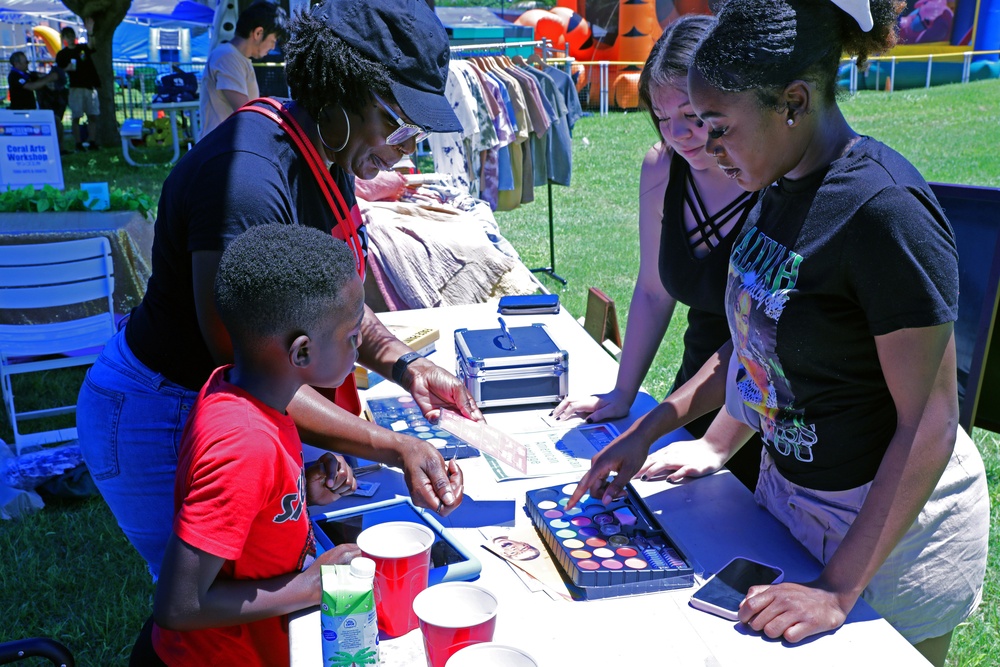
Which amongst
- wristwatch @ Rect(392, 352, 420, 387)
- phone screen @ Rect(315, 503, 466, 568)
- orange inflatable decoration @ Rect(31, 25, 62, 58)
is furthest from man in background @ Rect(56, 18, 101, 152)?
phone screen @ Rect(315, 503, 466, 568)

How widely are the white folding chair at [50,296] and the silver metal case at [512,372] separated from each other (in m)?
2.90

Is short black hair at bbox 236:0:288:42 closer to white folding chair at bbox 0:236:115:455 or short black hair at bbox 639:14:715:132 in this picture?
white folding chair at bbox 0:236:115:455

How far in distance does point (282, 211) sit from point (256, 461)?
561 millimetres

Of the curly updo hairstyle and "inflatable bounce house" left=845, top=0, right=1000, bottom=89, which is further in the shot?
"inflatable bounce house" left=845, top=0, right=1000, bottom=89

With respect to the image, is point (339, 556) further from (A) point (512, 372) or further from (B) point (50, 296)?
(B) point (50, 296)

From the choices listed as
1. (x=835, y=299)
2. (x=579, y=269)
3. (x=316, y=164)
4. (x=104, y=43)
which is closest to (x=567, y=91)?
(x=579, y=269)

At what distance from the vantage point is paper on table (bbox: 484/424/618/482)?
2.09m

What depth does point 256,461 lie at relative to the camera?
4.72 ft

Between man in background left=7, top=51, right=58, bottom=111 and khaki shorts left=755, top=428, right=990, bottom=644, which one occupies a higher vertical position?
man in background left=7, top=51, right=58, bottom=111

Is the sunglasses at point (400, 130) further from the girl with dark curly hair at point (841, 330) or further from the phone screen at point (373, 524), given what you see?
the phone screen at point (373, 524)

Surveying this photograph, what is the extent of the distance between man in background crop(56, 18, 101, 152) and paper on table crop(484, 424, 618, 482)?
1543 centimetres

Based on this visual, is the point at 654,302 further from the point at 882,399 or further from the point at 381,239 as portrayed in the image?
the point at 381,239

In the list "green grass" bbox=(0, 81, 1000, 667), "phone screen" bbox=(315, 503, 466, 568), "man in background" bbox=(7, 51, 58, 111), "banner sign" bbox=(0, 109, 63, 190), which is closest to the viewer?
"phone screen" bbox=(315, 503, 466, 568)

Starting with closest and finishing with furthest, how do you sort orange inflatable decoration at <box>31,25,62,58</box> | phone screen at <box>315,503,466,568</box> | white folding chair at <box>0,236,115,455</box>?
phone screen at <box>315,503,466,568</box>
white folding chair at <box>0,236,115,455</box>
orange inflatable decoration at <box>31,25,62,58</box>
